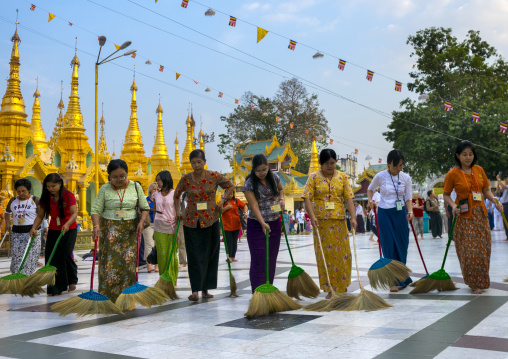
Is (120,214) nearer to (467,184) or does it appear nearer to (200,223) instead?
(200,223)

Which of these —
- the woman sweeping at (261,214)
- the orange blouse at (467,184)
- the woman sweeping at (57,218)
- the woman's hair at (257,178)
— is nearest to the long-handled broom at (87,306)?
the woman sweeping at (261,214)

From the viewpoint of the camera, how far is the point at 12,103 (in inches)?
924

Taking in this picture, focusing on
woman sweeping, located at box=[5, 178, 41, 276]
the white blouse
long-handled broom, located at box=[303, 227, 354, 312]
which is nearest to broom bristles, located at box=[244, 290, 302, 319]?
long-handled broom, located at box=[303, 227, 354, 312]

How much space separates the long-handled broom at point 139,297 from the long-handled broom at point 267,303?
1161 mm

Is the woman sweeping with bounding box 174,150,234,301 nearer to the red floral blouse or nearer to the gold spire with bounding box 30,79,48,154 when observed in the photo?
the red floral blouse

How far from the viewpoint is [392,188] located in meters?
6.38

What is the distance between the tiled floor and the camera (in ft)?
11.5

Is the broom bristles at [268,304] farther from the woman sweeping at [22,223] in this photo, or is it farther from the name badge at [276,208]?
the woman sweeping at [22,223]

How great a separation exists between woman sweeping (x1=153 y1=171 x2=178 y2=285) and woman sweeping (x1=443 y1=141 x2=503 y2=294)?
3.59m

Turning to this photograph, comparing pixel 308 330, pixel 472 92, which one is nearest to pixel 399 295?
pixel 308 330

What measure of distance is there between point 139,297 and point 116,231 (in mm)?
821

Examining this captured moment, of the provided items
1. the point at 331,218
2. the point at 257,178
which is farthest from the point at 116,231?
the point at 331,218

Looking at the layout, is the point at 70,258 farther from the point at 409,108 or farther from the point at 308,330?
the point at 409,108

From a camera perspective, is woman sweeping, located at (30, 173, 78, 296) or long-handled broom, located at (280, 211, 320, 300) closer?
long-handled broom, located at (280, 211, 320, 300)
